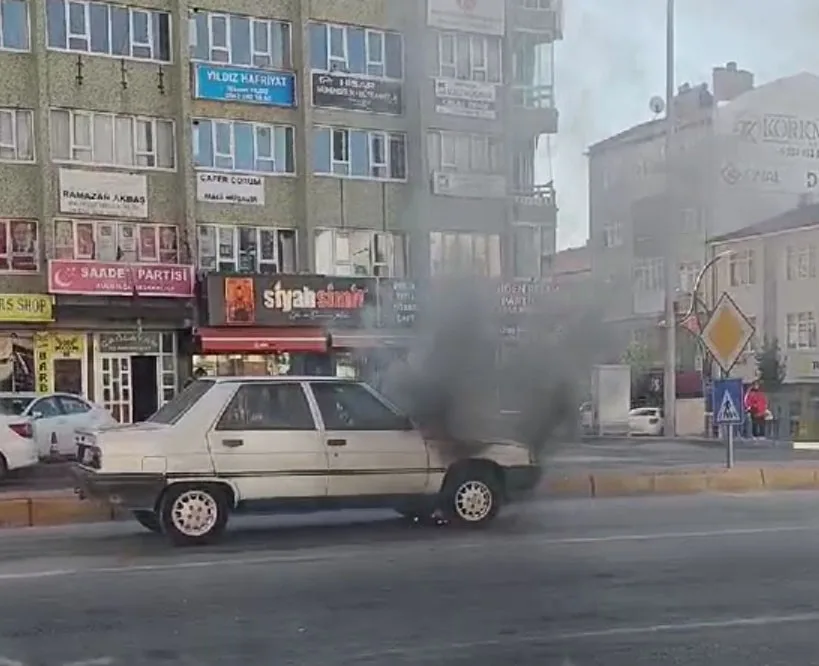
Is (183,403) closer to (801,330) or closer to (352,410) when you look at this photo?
(352,410)

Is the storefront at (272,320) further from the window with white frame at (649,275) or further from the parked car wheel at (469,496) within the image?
the window with white frame at (649,275)

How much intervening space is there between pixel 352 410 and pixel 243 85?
70.6ft

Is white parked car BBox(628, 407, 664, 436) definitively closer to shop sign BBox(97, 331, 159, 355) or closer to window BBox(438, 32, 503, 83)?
window BBox(438, 32, 503, 83)

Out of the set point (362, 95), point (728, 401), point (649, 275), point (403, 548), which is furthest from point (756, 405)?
point (649, 275)

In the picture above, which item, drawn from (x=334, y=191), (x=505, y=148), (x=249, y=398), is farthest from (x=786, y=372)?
(x=334, y=191)

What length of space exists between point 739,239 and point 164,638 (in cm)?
428

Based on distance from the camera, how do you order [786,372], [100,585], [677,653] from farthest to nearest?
[786,372] < [100,585] < [677,653]

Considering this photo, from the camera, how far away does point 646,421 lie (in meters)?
16.3

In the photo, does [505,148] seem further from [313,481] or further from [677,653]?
[313,481]

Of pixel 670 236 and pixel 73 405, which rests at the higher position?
pixel 670 236

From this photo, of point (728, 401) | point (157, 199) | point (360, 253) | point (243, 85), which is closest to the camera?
point (728, 401)

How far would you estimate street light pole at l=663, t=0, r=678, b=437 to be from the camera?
673 centimetres

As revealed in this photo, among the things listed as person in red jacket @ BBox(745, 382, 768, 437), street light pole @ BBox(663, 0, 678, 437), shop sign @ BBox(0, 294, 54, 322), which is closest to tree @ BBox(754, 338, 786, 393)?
street light pole @ BBox(663, 0, 678, 437)

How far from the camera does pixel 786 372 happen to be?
38.5ft
